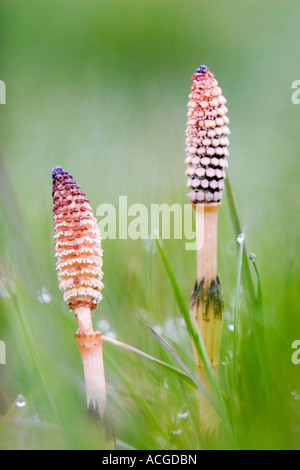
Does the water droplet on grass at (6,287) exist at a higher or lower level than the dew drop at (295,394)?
higher

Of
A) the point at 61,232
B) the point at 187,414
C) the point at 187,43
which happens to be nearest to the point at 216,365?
the point at 187,414

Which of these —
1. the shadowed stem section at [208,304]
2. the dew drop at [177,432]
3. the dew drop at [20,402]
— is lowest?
the dew drop at [177,432]

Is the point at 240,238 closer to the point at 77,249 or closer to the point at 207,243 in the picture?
the point at 207,243

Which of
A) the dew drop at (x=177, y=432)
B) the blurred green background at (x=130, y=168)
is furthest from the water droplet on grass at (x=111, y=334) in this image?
the dew drop at (x=177, y=432)

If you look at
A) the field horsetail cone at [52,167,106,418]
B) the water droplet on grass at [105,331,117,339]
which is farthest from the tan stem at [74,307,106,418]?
the water droplet on grass at [105,331,117,339]

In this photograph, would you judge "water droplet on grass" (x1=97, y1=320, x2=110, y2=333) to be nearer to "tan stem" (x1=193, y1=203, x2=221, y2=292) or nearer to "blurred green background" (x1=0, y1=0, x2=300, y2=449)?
"blurred green background" (x1=0, y1=0, x2=300, y2=449)

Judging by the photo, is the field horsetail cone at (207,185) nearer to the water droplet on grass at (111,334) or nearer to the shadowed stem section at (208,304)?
the shadowed stem section at (208,304)

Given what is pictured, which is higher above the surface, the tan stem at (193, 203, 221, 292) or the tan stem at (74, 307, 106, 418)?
the tan stem at (193, 203, 221, 292)
